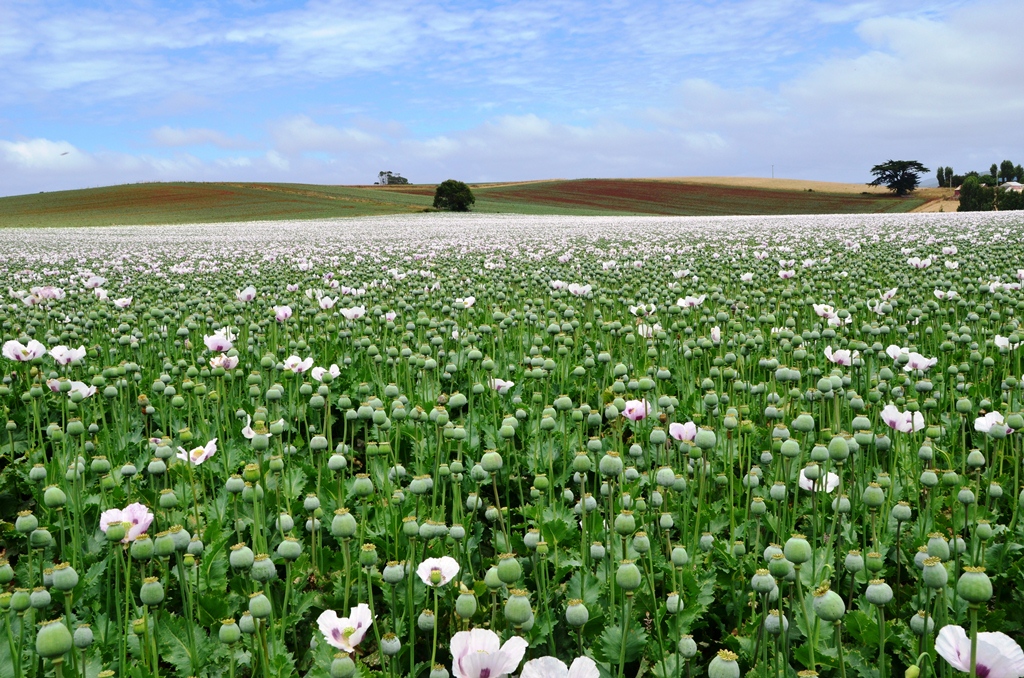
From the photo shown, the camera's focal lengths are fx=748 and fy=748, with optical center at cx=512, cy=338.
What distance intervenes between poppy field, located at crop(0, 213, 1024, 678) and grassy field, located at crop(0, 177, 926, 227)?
2086 inches

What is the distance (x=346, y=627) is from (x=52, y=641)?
655 mm

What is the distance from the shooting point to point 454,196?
201ft

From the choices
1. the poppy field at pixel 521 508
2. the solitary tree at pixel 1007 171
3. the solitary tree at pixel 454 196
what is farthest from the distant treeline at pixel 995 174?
the poppy field at pixel 521 508

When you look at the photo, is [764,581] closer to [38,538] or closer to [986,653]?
[986,653]

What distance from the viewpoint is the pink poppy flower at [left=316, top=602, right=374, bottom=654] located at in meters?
1.88

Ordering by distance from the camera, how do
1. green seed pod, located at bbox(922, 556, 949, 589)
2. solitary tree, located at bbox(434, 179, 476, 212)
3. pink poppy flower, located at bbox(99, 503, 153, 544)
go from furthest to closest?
1. solitary tree, located at bbox(434, 179, 476, 212)
2. pink poppy flower, located at bbox(99, 503, 153, 544)
3. green seed pod, located at bbox(922, 556, 949, 589)

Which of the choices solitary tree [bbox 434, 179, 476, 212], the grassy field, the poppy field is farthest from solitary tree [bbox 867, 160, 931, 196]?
the poppy field

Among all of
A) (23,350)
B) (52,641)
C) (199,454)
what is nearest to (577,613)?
(52,641)

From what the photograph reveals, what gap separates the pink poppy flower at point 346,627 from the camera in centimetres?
188

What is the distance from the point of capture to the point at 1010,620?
8.46 feet

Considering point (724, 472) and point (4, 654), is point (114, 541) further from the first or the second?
point (724, 472)

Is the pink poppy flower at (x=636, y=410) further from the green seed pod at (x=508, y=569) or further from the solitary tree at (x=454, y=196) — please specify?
the solitary tree at (x=454, y=196)

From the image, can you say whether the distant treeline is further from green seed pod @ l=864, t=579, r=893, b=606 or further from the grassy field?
green seed pod @ l=864, t=579, r=893, b=606

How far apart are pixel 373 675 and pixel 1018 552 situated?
2.46m
